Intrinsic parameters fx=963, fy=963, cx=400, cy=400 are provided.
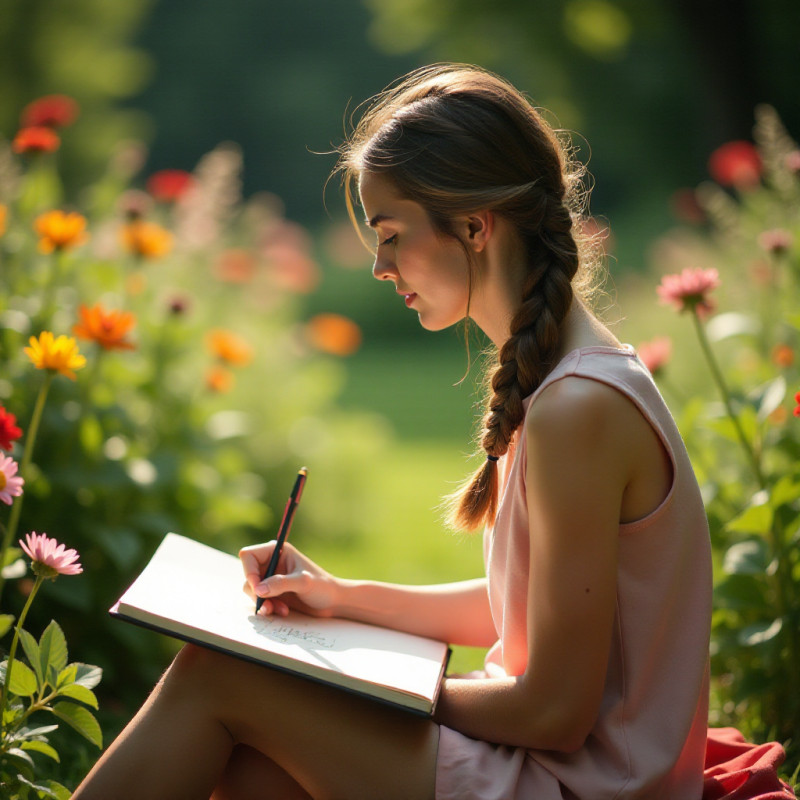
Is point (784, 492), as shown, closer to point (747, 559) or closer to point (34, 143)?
point (747, 559)

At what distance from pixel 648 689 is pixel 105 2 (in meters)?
8.05

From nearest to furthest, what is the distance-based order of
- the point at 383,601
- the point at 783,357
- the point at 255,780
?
1. the point at 255,780
2. the point at 383,601
3. the point at 783,357

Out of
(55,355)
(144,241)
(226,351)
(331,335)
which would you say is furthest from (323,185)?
(55,355)

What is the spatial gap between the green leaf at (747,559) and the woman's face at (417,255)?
3.06 feet

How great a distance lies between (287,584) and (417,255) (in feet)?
1.91

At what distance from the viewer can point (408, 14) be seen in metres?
9.40

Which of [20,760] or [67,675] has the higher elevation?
[67,675]

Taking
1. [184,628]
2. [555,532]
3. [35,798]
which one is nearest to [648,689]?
[555,532]

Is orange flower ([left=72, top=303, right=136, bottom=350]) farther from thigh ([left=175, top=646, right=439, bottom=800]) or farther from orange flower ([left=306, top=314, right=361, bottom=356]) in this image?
orange flower ([left=306, top=314, right=361, bottom=356])

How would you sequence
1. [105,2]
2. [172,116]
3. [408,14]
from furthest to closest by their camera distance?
1. [172,116]
2. [408,14]
3. [105,2]

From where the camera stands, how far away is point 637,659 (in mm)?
1386

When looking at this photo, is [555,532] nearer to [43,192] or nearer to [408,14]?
[43,192]

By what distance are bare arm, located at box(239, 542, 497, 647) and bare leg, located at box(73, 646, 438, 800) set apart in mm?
220

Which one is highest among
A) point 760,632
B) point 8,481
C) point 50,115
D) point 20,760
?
point 50,115
